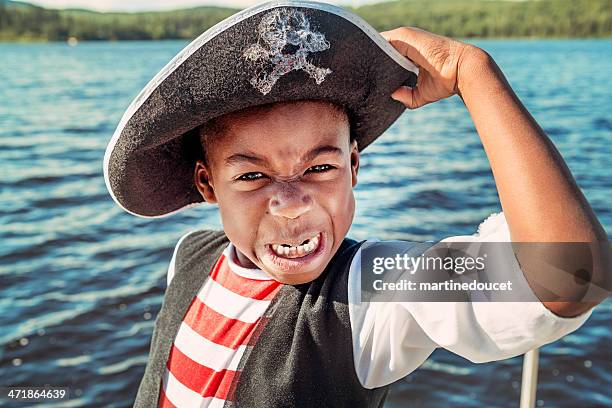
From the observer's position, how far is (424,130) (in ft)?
44.0

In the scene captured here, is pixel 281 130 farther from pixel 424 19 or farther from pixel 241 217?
pixel 424 19

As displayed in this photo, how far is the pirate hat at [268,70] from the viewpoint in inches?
46.9

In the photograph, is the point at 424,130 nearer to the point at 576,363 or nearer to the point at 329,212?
the point at 576,363

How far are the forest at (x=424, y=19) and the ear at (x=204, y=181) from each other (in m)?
46.1

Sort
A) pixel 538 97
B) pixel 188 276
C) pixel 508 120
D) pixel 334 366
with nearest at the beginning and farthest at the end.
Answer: pixel 508 120, pixel 334 366, pixel 188 276, pixel 538 97

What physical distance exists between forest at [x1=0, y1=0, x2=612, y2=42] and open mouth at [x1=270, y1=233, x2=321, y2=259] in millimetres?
46335

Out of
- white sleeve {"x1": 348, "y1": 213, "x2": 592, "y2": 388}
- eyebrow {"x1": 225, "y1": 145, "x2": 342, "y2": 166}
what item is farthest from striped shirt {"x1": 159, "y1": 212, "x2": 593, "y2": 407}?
eyebrow {"x1": 225, "y1": 145, "x2": 342, "y2": 166}

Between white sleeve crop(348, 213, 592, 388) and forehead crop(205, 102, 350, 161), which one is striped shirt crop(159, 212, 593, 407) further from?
forehead crop(205, 102, 350, 161)

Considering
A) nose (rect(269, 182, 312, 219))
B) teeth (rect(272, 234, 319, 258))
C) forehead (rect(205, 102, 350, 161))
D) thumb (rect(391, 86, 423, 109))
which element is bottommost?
teeth (rect(272, 234, 319, 258))

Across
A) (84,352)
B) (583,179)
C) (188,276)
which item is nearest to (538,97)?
(583,179)

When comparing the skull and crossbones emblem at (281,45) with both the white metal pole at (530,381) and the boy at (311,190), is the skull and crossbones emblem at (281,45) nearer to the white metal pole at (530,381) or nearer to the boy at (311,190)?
the boy at (311,190)

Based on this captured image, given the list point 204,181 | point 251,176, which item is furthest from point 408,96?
point 204,181

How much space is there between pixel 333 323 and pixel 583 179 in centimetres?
876

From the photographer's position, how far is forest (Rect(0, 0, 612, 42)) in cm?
4931
